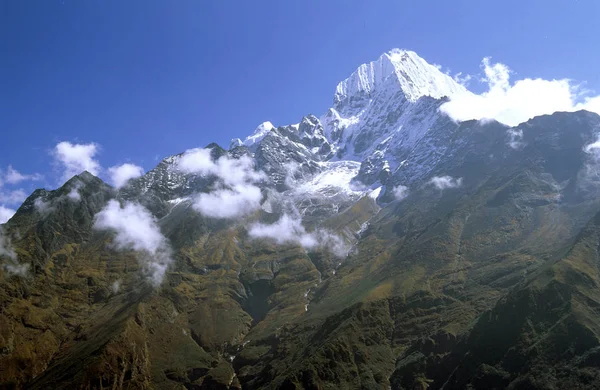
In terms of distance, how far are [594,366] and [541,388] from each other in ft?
76.3

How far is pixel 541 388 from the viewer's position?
198 meters

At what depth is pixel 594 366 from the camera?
7815 inches
